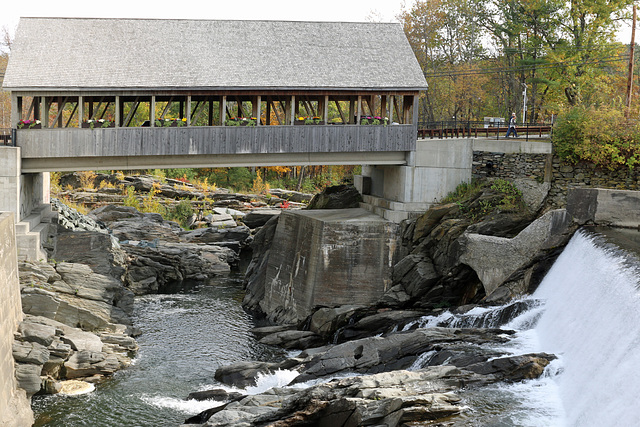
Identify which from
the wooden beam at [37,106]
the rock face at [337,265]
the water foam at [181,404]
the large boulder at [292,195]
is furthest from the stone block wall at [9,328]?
the large boulder at [292,195]

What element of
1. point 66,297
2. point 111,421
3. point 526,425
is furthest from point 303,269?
point 526,425

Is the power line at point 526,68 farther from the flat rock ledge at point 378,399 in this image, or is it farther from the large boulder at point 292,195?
the flat rock ledge at point 378,399

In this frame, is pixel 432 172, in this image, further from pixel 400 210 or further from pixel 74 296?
pixel 74 296

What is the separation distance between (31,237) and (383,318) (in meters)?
12.4

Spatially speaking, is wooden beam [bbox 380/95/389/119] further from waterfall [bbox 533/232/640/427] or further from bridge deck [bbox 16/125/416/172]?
waterfall [bbox 533/232/640/427]

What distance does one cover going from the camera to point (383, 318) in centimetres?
2388

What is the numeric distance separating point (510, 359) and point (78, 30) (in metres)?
21.1

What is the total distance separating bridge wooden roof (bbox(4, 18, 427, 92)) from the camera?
26.7 m

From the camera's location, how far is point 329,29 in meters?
31.0

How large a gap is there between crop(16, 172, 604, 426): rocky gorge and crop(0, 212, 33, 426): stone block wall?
2.49 ft

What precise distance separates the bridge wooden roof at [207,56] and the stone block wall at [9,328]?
814 cm

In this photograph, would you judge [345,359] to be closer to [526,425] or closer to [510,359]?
[510,359]

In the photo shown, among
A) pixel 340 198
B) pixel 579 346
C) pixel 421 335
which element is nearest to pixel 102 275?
pixel 340 198

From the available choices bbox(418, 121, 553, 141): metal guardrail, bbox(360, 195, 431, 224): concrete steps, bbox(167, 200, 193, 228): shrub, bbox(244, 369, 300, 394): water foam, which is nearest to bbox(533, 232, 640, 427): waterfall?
bbox(244, 369, 300, 394): water foam
